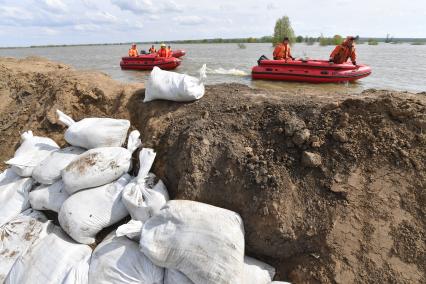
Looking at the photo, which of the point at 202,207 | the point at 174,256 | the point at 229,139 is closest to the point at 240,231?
the point at 202,207

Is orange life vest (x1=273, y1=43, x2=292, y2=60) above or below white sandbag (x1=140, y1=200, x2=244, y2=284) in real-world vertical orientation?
above

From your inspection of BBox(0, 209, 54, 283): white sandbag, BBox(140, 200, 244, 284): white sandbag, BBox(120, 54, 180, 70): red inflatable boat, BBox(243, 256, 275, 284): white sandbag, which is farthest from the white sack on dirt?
BBox(120, 54, 180, 70): red inflatable boat

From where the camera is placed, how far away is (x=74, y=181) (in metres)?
2.47

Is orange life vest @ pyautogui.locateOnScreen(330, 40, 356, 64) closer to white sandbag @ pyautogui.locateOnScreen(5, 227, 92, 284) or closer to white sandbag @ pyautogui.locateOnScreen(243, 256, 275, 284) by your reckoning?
white sandbag @ pyautogui.locateOnScreen(243, 256, 275, 284)

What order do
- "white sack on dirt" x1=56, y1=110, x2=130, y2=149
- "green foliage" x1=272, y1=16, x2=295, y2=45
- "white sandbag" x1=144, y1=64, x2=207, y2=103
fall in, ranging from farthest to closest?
"green foliage" x1=272, y1=16, x2=295, y2=45 → "white sandbag" x1=144, y1=64, x2=207, y2=103 → "white sack on dirt" x1=56, y1=110, x2=130, y2=149

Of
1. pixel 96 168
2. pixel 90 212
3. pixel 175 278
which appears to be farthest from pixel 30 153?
pixel 175 278

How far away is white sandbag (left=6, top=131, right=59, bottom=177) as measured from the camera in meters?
2.89

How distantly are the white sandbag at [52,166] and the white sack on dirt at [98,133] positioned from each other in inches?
6.2

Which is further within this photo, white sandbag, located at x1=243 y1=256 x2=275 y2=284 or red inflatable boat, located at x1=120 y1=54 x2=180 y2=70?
red inflatable boat, located at x1=120 y1=54 x2=180 y2=70

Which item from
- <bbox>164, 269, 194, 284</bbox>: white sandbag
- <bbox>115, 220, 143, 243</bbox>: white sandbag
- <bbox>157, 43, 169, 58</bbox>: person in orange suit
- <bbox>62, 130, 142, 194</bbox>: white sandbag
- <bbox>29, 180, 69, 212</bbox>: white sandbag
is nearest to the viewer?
<bbox>164, 269, 194, 284</bbox>: white sandbag

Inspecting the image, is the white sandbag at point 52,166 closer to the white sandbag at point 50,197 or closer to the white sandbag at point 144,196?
the white sandbag at point 50,197

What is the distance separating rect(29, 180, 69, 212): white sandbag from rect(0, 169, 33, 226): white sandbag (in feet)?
0.45

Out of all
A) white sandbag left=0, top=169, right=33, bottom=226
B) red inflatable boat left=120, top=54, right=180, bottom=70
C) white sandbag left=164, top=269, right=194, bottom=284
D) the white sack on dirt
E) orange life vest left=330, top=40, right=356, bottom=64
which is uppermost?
orange life vest left=330, top=40, right=356, bottom=64

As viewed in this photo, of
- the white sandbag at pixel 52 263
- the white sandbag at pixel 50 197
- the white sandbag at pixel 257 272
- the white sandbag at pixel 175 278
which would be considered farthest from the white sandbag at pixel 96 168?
the white sandbag at pixel 257 272
